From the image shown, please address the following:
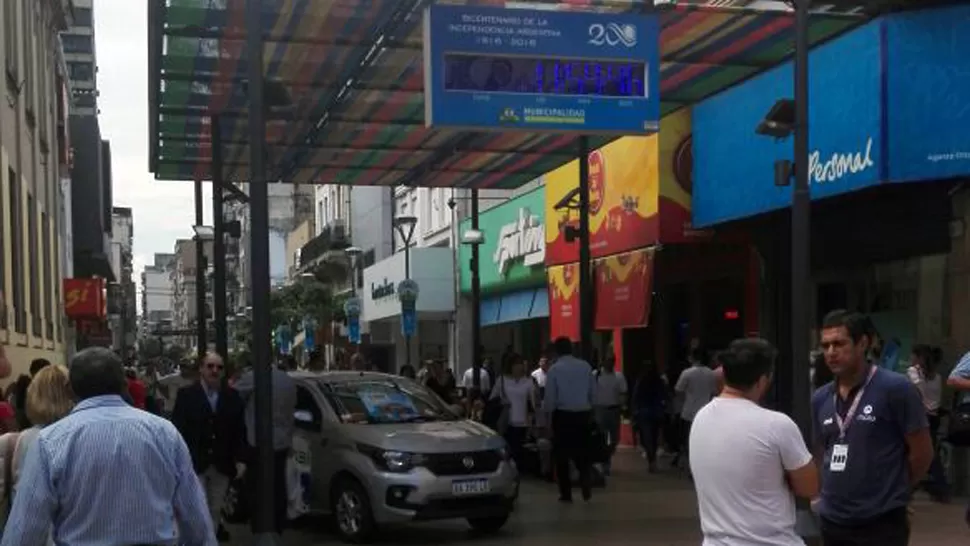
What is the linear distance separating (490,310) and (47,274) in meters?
11.6

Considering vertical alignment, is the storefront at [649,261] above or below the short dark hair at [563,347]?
above

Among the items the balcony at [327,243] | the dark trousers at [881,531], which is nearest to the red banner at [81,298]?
the balcony at [327,243]

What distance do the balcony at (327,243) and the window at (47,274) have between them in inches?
1165

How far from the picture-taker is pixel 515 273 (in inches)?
1105

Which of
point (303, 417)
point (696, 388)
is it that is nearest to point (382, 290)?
point (696, 388)

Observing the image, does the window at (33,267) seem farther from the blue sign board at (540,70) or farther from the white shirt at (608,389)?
the blue sign board at (540,70)

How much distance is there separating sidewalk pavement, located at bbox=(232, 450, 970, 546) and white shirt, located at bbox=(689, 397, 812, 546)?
6.32 metres

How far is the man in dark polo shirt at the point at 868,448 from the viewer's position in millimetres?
4980

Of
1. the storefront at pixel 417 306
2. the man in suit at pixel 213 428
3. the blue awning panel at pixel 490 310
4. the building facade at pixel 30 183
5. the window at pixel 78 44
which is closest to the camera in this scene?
the man in suit at pixel 213 428

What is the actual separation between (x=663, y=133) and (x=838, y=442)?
536 inches

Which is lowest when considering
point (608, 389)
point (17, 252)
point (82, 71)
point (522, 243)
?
point (608, 389)

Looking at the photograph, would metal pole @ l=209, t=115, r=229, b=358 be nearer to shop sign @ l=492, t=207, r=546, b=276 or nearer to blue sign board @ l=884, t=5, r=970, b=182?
shop sign @ l=492, t=207, r=546, b=276

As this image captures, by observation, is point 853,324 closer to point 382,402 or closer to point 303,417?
point 382,402

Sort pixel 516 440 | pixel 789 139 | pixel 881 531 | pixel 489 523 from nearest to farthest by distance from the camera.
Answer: pixel 881 531
pixel 489 523
pixel 789 139
pixel 516 440
